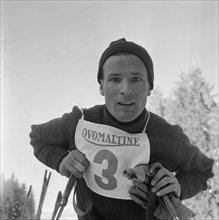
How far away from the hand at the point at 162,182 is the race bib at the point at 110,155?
32 millimetres

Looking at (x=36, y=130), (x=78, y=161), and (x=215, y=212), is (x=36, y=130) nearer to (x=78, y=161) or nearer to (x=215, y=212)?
(x=78, y=161)

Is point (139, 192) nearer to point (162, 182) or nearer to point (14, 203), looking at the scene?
point (162, 182)

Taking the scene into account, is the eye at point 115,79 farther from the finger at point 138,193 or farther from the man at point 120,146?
the finger at point 138,193

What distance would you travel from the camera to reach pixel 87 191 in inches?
29.1

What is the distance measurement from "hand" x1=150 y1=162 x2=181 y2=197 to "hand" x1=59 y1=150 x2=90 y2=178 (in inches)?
5.9

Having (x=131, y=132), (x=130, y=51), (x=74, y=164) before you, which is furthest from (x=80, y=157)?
(x=130, y=51)

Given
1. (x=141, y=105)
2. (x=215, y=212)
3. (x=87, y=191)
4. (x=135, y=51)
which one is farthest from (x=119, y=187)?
(x=215, y=212)

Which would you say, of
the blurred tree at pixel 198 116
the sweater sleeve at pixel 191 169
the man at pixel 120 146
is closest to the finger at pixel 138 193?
the man at pixel 120 146

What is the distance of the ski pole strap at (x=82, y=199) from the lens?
2.37 ft

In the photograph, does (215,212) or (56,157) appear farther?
(215,212)

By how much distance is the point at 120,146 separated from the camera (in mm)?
732

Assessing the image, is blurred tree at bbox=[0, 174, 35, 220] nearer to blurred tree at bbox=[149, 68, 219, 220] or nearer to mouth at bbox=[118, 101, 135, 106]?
mouth at bbox=[118, 101, 135, 106]

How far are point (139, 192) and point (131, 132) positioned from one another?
14cm

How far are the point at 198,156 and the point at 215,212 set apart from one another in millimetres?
5898
